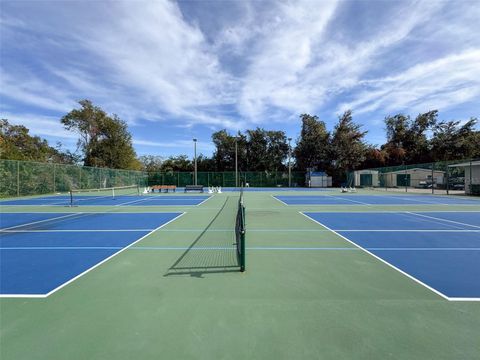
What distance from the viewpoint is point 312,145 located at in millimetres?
47531

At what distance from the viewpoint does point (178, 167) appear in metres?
54.9

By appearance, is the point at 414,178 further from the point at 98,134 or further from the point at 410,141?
the point at 98,134

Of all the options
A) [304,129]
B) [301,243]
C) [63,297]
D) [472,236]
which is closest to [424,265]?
[301,243]

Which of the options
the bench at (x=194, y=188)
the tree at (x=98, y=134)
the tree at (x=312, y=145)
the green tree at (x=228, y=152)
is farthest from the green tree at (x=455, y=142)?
the tree at (x=98, y=134)

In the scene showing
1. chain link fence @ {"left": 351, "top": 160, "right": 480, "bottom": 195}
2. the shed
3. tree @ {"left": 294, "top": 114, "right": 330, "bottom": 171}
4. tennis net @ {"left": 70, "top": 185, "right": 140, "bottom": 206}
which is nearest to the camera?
tennis net @ {"left": 70, "top": 185, "right": 140, "bottom": 206}

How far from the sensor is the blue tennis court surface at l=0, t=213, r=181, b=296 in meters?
5.15

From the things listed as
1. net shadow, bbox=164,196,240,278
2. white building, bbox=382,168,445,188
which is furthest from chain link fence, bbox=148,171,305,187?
net shadow, bbox=164,196,240,278

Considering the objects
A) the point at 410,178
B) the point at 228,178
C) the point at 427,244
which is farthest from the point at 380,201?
the point at 228,178

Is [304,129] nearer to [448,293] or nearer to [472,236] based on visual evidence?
[472,236]

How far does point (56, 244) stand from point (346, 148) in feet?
143

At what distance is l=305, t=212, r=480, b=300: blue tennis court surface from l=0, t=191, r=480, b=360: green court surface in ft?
1.51

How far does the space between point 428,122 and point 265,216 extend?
5588 centimetres

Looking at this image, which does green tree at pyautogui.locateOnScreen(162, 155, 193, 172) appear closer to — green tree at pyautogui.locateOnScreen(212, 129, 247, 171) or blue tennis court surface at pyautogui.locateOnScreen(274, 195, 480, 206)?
green tree at pyautogui.locateOnScreen(212, 129, 247, 171)

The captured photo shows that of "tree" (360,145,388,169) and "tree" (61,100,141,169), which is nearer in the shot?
"tree" (61,100,141,169)
